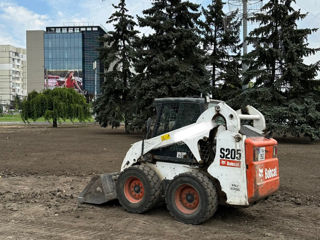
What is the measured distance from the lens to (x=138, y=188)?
700 cm

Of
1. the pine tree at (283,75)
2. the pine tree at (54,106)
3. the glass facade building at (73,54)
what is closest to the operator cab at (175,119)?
the pine tree at (283,75)

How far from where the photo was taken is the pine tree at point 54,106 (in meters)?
42.6

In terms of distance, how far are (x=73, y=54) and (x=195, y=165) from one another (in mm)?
144830

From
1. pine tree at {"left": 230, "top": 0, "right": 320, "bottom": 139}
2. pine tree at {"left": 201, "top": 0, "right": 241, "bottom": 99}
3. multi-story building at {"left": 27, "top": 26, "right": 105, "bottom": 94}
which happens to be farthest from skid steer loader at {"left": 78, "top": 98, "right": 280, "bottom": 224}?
multi-story building at {"left": 27, "top": 26, "right": 105, "bottom": 94}

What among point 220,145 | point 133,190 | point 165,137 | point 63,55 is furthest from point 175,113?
point 63,55

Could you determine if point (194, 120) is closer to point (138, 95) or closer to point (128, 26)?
point (138, 95)

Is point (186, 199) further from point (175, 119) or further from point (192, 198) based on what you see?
point (175, 119)

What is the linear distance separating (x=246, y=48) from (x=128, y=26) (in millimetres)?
13205

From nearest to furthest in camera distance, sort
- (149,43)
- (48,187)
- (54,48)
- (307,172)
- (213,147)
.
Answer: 1. (213,147)
2. (48,187)
3. (307,172)
4. (149,43)
5. (54,48)

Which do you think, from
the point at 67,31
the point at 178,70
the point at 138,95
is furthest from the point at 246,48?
the point at 67,31

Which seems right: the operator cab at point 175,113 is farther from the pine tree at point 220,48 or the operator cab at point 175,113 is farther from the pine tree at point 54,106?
the pine tree at point 54,106

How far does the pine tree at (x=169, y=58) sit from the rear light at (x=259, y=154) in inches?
676

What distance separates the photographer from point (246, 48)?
25.5 metres

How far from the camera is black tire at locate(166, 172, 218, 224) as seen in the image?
6.04m
